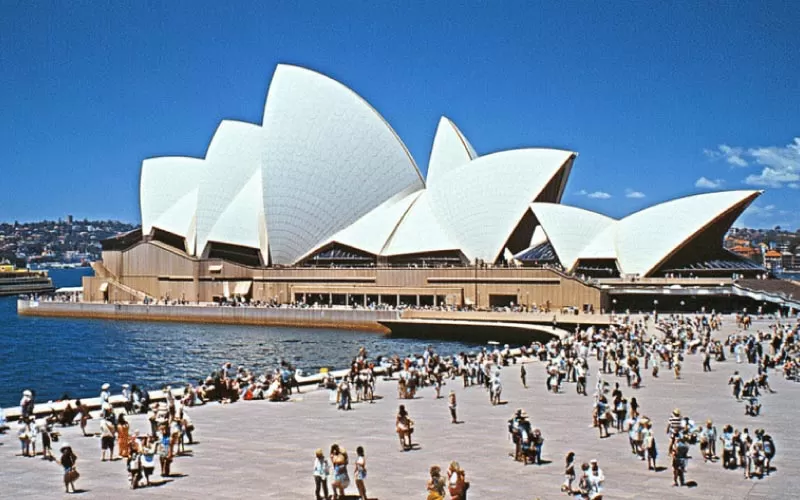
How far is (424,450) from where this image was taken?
1264 centimetres

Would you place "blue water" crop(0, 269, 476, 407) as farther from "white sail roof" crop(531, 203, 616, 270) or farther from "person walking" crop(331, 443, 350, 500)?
"person walking" crop(331, 443, 350, 500)

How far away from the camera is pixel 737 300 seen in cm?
4212

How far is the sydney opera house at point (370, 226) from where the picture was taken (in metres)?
45.1

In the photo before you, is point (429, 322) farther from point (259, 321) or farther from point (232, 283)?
point (232, 283)

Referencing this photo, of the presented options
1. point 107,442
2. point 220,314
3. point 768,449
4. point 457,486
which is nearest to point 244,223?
point 220,314

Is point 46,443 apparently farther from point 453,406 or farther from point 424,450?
point 453,406

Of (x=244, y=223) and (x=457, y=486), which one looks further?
Answer: (x=244, y=223)

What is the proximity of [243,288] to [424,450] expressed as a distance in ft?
140

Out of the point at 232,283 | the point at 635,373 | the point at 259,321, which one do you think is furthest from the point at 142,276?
the point at 635,373

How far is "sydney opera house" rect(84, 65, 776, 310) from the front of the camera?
148 feet

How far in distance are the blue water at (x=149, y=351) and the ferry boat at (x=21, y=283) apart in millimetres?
48319

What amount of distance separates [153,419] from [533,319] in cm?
2951

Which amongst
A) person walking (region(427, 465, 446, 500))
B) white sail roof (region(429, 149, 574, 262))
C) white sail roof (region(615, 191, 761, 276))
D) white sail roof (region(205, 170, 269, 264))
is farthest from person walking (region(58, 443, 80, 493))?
white sail roof (region(205, 170, 269, 264))

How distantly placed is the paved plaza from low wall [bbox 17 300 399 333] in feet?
87.0
